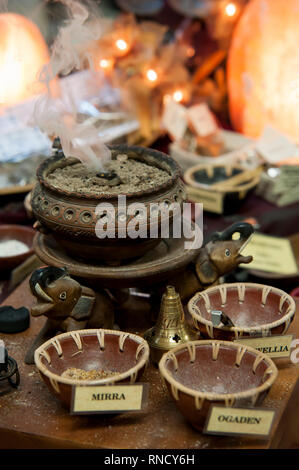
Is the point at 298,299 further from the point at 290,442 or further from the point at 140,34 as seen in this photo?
the point at 140,34

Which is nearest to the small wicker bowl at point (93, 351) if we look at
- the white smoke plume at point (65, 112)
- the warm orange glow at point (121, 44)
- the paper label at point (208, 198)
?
the white smoke plume at point (65, 112)

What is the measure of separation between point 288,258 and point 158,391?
1.11m

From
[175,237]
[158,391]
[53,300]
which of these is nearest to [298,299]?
[175,237]

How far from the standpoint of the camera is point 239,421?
134 cm

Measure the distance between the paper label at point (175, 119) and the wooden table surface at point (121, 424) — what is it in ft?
5.45

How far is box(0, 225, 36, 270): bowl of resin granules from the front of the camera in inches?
89.6

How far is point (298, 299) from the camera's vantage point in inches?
80.8

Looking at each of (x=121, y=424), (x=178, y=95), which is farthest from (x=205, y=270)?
(x=178, y=95)

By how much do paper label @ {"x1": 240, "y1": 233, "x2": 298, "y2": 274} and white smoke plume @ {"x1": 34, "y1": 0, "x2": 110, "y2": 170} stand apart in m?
0.87

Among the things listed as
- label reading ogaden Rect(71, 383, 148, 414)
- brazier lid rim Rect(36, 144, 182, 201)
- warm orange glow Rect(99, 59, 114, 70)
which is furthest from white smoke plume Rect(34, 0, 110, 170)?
warm orange glow Rect(99, 59, 114, 70)

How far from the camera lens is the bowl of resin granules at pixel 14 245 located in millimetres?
2275

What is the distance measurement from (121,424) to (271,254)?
125 centimetres

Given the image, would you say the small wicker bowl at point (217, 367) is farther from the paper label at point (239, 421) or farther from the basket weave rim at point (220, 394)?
the paper label at point (239, 421)

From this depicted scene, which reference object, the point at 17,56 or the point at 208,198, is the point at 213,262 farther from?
the point at 17,56
